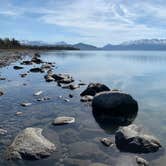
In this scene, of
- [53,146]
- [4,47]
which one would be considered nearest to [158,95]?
[53,146]

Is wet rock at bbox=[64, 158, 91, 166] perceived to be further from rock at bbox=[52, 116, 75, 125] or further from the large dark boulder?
the large dark boulder

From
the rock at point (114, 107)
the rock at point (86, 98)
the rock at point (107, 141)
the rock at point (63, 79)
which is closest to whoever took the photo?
the rock at point (107, 141)

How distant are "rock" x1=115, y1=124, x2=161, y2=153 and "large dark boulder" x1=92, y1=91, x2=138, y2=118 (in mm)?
6598

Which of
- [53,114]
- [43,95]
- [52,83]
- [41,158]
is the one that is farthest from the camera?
[52,83]

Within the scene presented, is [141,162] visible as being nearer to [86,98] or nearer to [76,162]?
[76,162]

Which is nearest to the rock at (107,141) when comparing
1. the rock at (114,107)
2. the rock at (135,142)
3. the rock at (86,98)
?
the rock at (135,142)

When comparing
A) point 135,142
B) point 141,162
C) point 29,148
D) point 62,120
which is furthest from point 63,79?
point 141,162

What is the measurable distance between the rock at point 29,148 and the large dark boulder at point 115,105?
820cm

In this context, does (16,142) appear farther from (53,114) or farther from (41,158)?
(53,114)

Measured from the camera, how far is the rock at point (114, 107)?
23.6m

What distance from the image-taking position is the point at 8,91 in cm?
3347

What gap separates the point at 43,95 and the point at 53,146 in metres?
15.7

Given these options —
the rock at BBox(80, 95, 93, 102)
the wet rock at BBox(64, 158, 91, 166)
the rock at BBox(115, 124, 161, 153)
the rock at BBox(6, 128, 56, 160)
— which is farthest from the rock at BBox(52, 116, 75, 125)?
the rock at BBox(80, 95, 93, 102)

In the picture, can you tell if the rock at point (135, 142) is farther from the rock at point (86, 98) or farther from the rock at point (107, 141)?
the rock at point (86, 98)
